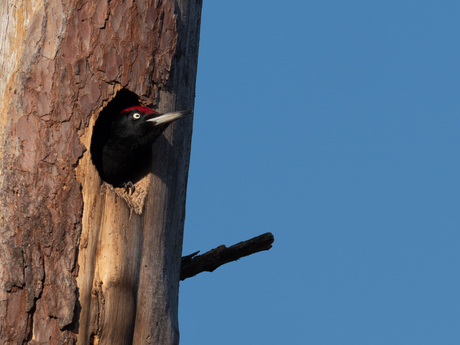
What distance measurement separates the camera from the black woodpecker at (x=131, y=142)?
3.22 metres

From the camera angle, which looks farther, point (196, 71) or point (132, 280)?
point (196, 71)

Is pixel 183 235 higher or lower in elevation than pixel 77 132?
lower

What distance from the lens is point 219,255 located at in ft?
12.6

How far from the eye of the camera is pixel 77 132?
2963 mm

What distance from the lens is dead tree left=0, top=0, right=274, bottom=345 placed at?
2.76m

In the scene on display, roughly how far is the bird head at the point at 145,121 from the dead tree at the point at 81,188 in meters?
0.06

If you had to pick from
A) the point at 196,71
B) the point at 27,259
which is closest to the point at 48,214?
the point at 27,259

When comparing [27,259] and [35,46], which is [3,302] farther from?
[35,46]

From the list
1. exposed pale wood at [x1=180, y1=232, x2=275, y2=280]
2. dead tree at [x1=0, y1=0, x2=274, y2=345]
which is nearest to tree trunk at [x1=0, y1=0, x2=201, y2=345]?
dead tree at [x1=0, y1=0, x2=274, y2=345]

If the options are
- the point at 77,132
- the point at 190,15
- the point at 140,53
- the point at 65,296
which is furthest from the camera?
the point at 190,15

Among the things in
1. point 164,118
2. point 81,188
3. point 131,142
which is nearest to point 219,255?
point 131,142

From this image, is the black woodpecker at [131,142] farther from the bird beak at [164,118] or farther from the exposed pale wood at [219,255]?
the exposed pale wood at [219,255]

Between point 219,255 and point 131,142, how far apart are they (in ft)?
3.23

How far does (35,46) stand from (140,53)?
0.56 m
